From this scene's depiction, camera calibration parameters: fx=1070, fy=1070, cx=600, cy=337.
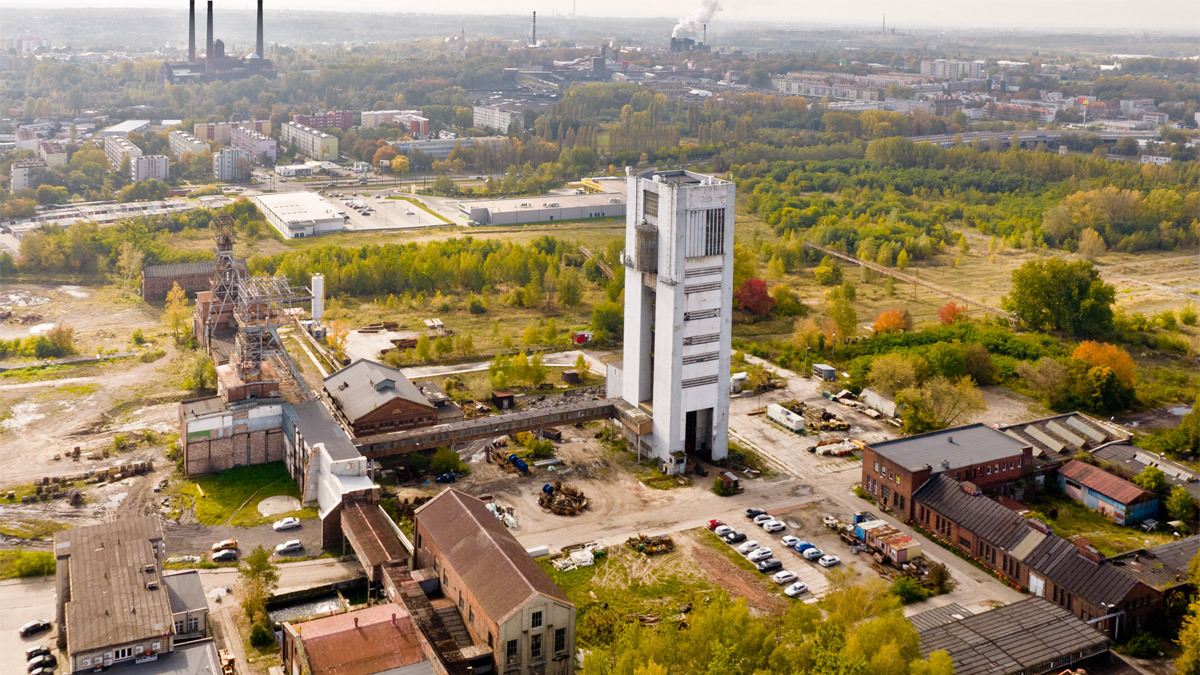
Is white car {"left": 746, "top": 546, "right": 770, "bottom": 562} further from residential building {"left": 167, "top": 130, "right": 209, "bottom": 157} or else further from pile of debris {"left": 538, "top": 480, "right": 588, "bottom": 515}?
residential building {"left": 167, "top": 130, "right": 209, "bottom": 157}

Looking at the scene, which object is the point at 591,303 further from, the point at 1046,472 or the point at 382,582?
the point at 382,582

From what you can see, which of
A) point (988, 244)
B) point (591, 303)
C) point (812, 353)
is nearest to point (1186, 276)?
point (988, 244)

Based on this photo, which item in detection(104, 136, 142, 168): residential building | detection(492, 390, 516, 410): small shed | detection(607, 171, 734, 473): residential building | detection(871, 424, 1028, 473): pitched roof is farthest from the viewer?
detection(104, 136, 142, 168): residential building

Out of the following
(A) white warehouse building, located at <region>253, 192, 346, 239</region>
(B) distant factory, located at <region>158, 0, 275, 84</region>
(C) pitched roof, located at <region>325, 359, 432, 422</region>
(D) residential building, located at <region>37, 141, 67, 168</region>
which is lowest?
(C) pitched roof, located at <region>325, 359, 432, 422</region>

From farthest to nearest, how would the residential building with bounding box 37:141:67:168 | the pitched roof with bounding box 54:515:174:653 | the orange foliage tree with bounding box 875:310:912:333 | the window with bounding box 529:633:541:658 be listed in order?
the residential building with bounding box 37:141:67:168
the orange foliage tree with bounding box 875:310:912:333
the window with bounding box 529:633:541:658
the pitched roof with bounding box 54:515:174:653

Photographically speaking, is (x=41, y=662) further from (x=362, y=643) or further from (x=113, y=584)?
(x=362, y=643)

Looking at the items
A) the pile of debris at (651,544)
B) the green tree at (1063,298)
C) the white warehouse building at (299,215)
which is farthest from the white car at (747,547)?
the white warehouse building at (299,215)

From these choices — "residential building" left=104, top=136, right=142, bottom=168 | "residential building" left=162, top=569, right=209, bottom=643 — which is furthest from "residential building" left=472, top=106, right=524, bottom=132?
"residential building" left=162, top=569, right=209, bottom=643

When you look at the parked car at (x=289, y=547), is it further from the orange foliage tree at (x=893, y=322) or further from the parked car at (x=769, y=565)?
the orange foliage tree at (x=893, y=322)
